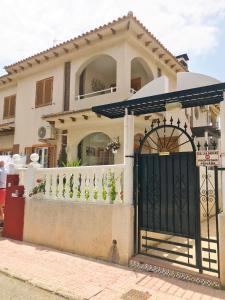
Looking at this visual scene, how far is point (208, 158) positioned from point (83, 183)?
3056 millimetres

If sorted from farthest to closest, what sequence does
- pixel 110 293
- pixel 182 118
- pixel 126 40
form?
pixel 182 118
pixel 126 40
pixel 110 293

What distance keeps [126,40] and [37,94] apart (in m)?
6.44

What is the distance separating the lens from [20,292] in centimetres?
413

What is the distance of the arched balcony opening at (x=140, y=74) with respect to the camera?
12.8 metres

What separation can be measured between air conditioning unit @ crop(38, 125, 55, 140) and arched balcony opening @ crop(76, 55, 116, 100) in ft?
7.45

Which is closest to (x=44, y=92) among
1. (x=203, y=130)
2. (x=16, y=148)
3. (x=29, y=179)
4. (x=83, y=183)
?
(x=16, y=148)

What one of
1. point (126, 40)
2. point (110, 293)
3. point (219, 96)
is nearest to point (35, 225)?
point (110, 293)

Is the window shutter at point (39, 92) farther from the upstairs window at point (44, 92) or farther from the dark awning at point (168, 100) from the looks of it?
the dark awning at point (168, 100)

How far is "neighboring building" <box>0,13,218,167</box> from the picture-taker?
11.5 m

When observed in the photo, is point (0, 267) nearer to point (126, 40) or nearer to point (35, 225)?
point (35, 225)

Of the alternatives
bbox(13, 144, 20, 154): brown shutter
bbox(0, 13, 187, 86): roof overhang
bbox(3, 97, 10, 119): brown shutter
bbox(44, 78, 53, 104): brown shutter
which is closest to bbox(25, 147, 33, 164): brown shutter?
bbox(13, 144, 20, 154): brown shutter

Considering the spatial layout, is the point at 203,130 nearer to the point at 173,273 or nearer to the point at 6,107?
the point at 173,273

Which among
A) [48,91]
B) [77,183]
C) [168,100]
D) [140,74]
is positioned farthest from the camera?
[48,91]

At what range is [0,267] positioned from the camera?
5.23 m
